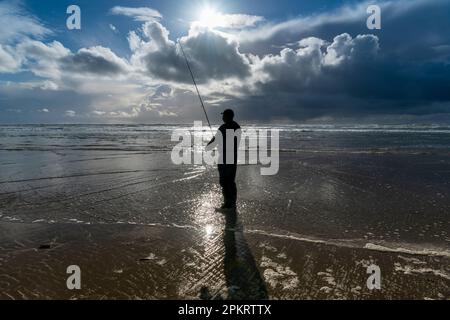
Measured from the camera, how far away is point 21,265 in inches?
177

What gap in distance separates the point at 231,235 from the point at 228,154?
7.64 ft

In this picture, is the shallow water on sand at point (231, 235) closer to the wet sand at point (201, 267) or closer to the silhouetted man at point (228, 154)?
the wet sand at point (201, 267)

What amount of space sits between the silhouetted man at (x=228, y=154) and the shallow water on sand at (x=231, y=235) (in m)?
0.48

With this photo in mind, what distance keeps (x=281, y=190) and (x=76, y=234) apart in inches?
224

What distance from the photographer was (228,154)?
7.45 meters

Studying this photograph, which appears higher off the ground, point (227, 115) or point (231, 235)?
point (227, 115)

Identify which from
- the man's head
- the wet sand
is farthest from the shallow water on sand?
the man's head

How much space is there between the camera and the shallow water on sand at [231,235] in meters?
4.00

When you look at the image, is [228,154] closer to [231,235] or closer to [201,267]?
[231,235]

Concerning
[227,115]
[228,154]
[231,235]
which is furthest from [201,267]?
[227,115]

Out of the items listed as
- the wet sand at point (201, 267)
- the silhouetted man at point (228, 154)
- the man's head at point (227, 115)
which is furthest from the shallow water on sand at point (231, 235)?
the man's head at point (227, 115)

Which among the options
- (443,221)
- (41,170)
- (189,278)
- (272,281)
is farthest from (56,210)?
(443,221)
